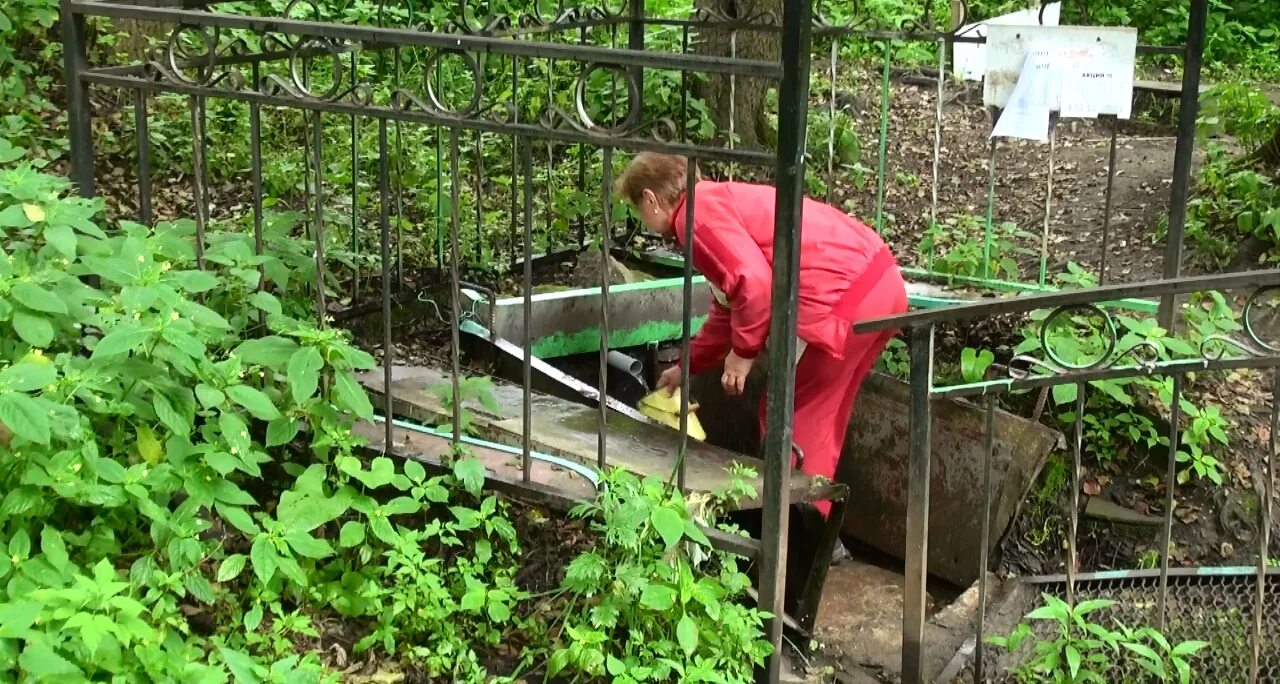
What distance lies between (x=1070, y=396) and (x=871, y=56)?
6.84 metres

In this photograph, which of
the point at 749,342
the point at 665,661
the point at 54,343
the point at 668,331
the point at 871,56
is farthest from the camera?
the point at 871,56

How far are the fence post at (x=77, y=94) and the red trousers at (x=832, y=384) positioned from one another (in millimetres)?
2475

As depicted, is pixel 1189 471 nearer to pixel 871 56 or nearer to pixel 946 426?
pixel 946 426

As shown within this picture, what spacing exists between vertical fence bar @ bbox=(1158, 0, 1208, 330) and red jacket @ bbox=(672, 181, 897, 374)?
1253 millimetres

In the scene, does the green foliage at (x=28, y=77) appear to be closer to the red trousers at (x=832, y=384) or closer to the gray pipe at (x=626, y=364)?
the gray pipe at (x=626, y=364)

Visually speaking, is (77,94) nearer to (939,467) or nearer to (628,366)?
(628,366)

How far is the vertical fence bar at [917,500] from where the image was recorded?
324cm

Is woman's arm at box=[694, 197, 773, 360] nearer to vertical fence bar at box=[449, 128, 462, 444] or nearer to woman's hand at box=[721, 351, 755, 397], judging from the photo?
woman's hand at box=[721, 351, 755, 397]

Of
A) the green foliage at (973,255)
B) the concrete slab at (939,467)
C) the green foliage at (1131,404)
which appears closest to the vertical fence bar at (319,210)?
the concrete slab at (939,467)

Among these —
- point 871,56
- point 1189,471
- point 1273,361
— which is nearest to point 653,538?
point 1273,361

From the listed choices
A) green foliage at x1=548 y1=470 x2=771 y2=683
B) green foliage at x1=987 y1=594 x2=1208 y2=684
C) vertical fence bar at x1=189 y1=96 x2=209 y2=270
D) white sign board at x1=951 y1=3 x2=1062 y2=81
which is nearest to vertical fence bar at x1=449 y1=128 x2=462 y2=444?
green foliage at x1=548 y1=470 x2=771 y2=683

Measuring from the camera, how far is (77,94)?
3.76m

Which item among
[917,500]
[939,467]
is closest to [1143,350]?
[917,500]

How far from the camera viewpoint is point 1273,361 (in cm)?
307
